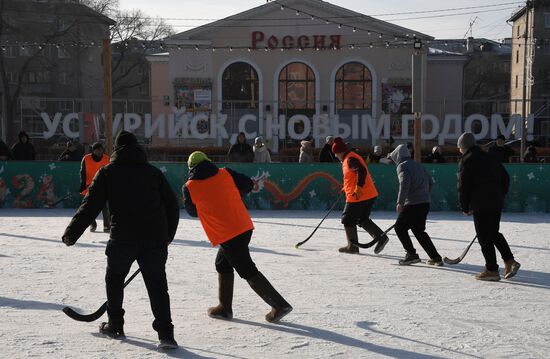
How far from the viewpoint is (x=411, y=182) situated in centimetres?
→ 818

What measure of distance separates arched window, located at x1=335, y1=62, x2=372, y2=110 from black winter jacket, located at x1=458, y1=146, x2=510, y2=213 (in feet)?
77.0

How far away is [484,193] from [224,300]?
10.1ft

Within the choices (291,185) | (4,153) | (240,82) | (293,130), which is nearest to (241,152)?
(291,185)

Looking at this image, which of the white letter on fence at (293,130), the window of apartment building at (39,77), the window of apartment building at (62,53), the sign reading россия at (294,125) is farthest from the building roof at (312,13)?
the window of apartment building at (39,77)

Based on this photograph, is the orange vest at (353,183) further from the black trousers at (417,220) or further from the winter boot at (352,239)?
the black trousers at (417,220)

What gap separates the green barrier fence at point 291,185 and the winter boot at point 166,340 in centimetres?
981

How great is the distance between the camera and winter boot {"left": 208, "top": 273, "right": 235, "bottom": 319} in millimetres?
5801

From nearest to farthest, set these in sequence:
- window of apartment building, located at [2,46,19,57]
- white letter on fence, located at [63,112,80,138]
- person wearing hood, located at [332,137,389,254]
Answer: person wearing hood, located at [332,137,389,254] < white letter on fence, located at [63,112,80,138] < window of apartment building, located at [2,46,19,57]

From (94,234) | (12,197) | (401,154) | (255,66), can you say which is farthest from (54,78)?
(401,154)

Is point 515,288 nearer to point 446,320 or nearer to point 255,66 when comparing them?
point 446,320

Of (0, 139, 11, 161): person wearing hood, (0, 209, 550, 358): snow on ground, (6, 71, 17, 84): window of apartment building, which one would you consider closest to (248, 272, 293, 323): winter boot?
(0, 209, 550, 358): snow on ground

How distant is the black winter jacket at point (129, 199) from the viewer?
15.9ft

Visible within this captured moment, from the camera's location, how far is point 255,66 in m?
30.9

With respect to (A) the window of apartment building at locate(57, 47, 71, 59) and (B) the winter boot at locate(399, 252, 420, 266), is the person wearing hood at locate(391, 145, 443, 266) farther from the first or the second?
(A) the window of apartment building at locate(57, 47, 71, 59)
